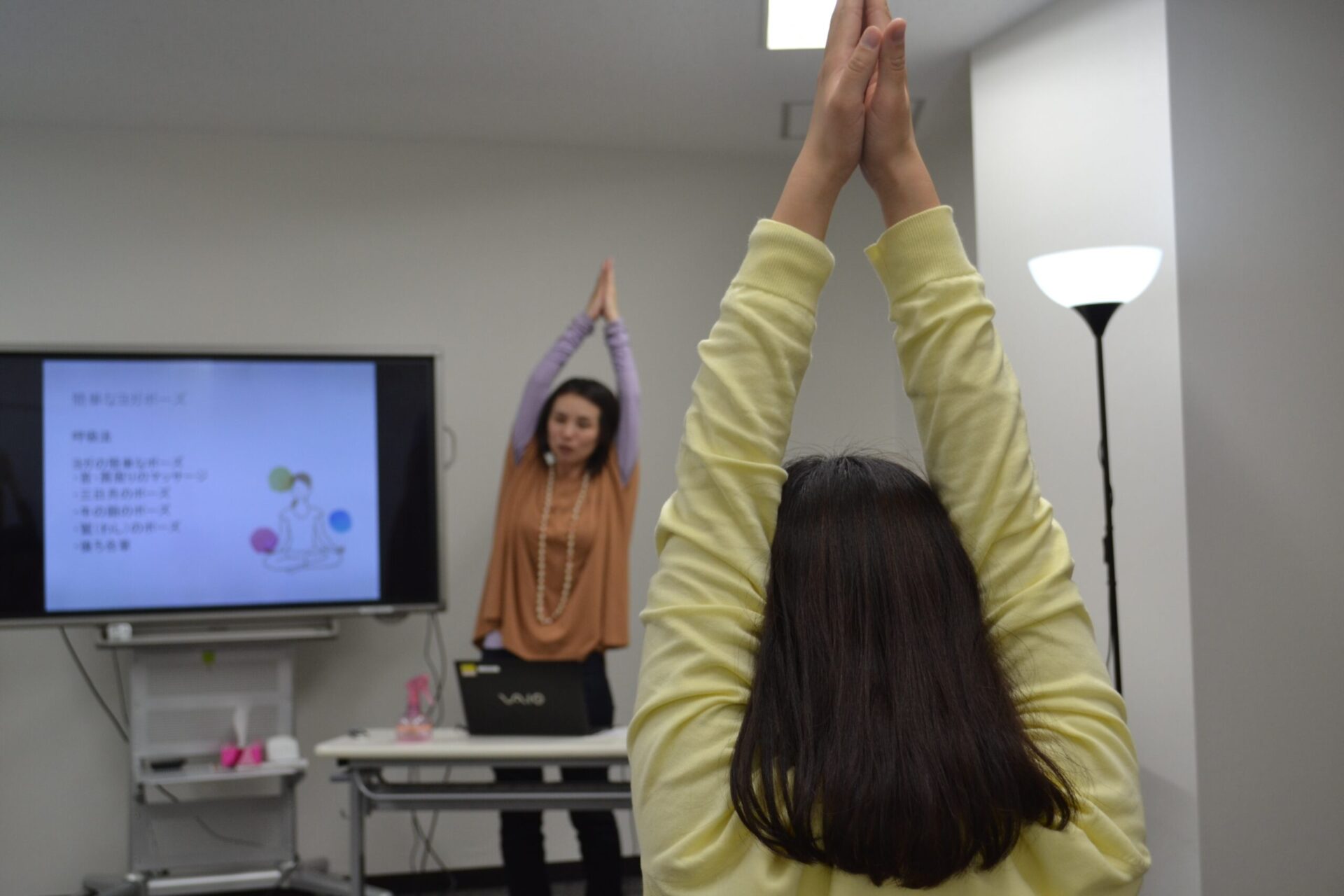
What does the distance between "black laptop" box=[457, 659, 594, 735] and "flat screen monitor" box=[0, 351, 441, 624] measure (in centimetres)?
87

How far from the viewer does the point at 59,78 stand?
12.5 feet

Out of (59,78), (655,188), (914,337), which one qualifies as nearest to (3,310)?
(59,78)

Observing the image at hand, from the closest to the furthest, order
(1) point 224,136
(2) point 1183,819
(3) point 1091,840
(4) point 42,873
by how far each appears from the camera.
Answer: (3) point 1091,840
(2) point 1183,819
(4) point 42,873
(1) point 224,136

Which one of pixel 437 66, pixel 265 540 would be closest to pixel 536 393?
pixel 265 540

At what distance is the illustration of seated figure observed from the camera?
147 inches

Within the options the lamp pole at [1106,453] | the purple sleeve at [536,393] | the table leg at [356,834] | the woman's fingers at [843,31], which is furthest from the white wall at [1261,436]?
the woman's fingers at [843,31]

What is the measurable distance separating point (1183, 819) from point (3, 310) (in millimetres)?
3981

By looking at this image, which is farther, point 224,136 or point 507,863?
point 224,136

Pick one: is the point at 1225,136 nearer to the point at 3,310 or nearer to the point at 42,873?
the point at 3,310

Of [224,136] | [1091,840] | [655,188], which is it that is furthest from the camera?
[655,188]

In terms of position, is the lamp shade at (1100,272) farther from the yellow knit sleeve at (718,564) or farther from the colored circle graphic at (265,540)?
the colored circle graphic at (265,540)

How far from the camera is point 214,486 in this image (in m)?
3.71

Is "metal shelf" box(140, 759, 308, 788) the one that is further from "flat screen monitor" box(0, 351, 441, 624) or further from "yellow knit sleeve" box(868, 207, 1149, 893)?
"yellow knit sleeve" box(868, 207, 1149, 893)

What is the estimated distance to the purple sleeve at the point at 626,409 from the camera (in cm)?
354
